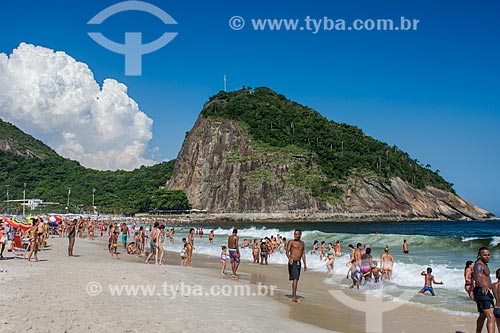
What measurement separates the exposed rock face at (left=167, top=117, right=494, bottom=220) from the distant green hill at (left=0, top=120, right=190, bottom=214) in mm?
8251

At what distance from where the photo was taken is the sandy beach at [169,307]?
24.3 feet

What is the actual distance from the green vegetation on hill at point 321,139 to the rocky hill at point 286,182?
0.53 metres

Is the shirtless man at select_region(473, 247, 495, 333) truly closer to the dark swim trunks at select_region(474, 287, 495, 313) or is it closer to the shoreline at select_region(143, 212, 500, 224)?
the dark swim trunks at select_region(474, 287, 495, 313)

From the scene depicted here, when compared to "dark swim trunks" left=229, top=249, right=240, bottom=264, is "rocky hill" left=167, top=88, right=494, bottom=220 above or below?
above

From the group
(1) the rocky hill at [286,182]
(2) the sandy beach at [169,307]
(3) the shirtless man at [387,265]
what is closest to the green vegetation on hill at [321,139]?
(1) the rocky hill at [286,182]

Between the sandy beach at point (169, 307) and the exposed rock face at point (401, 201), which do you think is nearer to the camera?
the sandy beach at point (169, 307)

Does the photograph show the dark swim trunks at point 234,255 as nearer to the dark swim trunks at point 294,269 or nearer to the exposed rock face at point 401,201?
the dark swim trunks at point 294,269

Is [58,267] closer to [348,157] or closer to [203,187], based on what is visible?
[203,187]

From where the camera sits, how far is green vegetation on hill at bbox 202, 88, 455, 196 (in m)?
115

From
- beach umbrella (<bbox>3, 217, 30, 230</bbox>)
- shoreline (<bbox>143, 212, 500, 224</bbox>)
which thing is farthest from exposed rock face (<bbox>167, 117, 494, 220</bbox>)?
beach umbrella (<bbox>3, 217, 30, 230</bbox>)

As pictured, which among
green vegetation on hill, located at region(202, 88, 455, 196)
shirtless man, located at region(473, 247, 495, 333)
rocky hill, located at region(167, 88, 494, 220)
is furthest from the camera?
green vegetation on hill, located at region(202, 88, 455, 196)

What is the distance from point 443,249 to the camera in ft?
93.8

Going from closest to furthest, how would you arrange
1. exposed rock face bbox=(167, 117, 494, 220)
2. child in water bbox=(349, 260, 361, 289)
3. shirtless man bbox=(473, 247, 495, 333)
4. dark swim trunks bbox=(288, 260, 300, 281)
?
shirtless man bbox=(473, 247, 495, 333) → dark swim trunks bbox=(288, 260, 300, 281) → child in water bbox=(349, 260, 361, 289) → exposed rock face bbox=(167, 117, 494, 220)

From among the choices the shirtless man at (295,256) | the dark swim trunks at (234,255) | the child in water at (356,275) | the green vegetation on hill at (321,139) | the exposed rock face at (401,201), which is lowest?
the child in water at (356,275)
